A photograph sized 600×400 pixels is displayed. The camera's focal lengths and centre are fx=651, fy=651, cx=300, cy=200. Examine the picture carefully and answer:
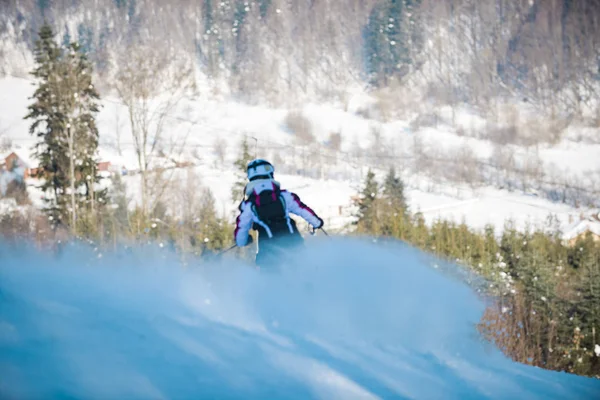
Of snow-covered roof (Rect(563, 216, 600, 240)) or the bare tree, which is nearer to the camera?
the bare tree

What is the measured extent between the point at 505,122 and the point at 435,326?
83139 millimetres

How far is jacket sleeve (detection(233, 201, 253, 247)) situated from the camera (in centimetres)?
695

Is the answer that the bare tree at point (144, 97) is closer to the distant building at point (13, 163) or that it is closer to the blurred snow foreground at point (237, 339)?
the distant building at point (13, 163)

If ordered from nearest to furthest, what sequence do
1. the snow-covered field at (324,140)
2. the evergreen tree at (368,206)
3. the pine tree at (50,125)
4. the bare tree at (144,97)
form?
the bare tree at (144,97) → the pine tree at (50,125) → the evergreen tree at (368,206) → the snow-covered field at (324,140)

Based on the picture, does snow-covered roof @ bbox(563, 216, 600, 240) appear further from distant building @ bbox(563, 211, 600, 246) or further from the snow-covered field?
the snow-covered field

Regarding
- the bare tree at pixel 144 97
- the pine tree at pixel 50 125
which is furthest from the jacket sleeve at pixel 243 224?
the pine tree at pixel 50 125

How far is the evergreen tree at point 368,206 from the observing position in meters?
31.3

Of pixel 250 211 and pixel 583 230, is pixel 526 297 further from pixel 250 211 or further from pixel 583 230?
pixel 583 230

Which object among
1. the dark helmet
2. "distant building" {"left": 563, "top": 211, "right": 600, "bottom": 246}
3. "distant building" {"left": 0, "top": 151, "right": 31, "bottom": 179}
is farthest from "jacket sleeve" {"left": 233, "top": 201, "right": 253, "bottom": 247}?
"distant building" {"left": 563, "top": 211, "right": 600, "bottom": 246}

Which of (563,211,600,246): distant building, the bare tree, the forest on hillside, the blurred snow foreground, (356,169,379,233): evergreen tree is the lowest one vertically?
(563,211,600,246): distant building

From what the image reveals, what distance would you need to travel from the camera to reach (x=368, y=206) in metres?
32.5

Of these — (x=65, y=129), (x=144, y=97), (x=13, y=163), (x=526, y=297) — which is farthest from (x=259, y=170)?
(x=13, y=163)

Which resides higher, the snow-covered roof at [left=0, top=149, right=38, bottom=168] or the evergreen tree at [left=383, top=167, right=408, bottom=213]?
the snow-covered roof at [left=0, top=149, right=38, bottom=168]

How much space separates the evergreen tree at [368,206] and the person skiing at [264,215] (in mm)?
23979
